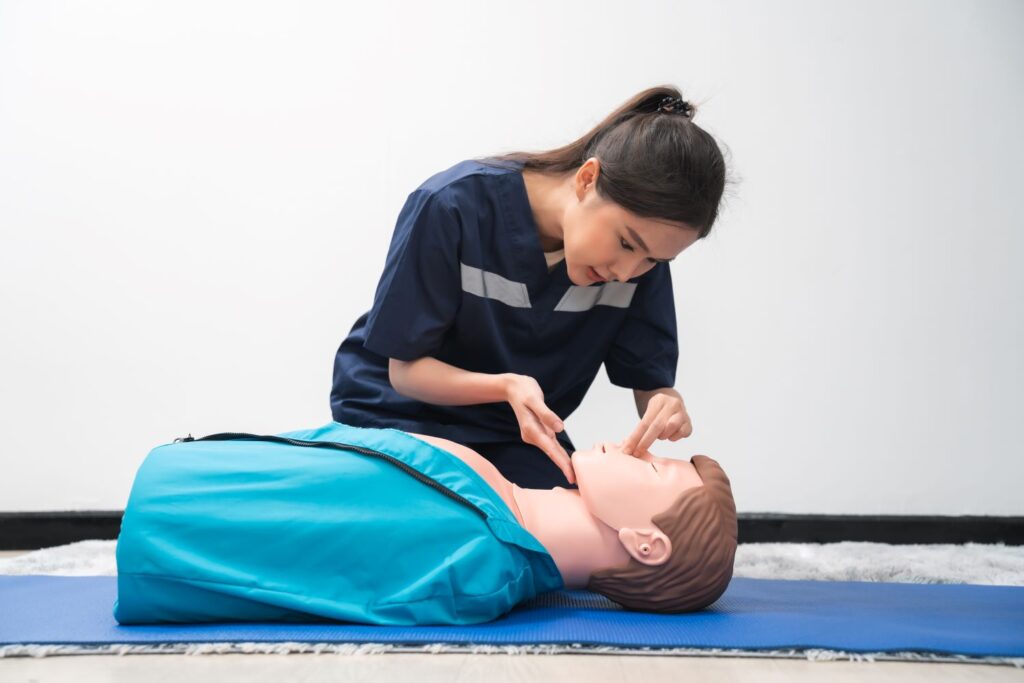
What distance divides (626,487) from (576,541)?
0.12 meters

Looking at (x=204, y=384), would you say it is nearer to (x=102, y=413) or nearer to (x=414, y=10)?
(x=102, y=413)

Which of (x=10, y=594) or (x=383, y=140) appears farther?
(x=383, y=140)

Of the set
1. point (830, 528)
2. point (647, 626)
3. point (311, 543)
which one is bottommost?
point (830, 528)

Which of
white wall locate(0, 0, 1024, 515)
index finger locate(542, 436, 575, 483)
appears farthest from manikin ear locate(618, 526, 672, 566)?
white wall locate(0, 0, 1024, 515)

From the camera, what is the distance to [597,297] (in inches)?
70.0

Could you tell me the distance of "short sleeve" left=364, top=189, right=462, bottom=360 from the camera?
162 cm

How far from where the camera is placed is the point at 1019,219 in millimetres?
2475

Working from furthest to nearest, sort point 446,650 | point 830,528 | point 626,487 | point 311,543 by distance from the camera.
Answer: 1. point 830,528
2. point 626,487
3. point 311,543
4. point 446,650

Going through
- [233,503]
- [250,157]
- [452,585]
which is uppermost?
[250,157]

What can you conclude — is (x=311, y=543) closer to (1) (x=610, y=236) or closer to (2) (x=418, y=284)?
(2) (x=418, y=284)

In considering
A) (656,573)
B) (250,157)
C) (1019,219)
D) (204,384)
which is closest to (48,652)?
(656,573)

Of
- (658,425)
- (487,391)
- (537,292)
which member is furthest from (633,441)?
(537,292)

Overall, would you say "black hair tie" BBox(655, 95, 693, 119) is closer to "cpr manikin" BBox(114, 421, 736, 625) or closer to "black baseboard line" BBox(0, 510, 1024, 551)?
"cpr manikin" BBox(114, 421, 736, 625)

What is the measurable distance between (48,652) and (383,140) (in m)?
1.67
